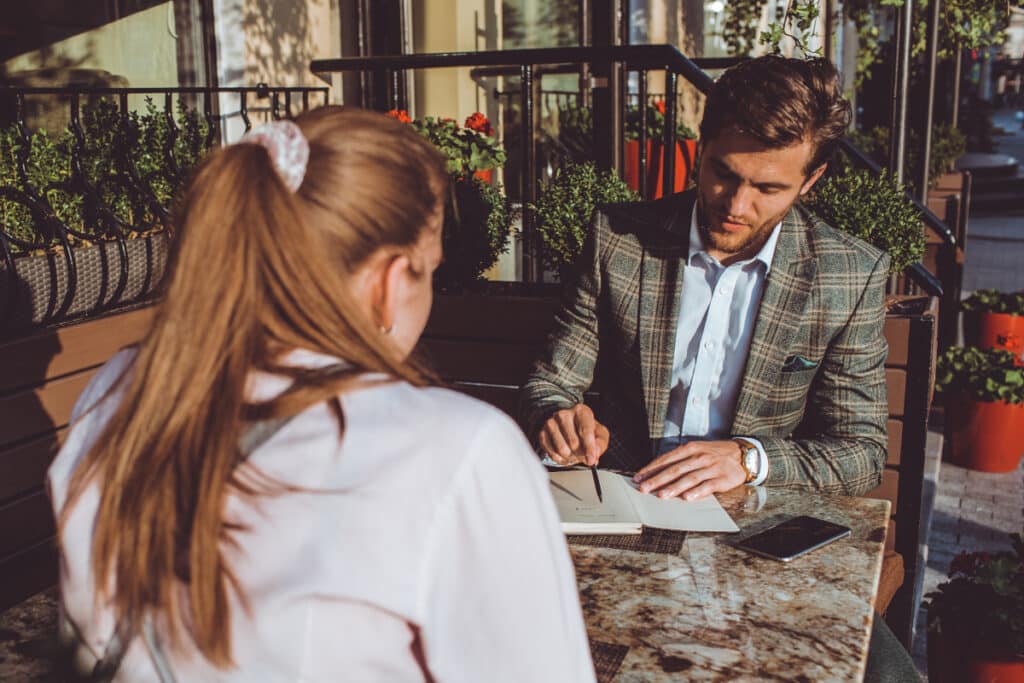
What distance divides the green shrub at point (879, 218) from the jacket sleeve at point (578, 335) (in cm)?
112

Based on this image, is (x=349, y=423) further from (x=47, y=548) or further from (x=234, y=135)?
(x=234, y=135)

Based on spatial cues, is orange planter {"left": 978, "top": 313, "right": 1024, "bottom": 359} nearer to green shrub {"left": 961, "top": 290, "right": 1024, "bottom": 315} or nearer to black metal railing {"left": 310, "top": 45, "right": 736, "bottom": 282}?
green shrub {"left": 961, "top": 290, "right": 1024, "bottom": 315}

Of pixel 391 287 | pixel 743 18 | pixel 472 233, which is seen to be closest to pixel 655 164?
pixel 743 18

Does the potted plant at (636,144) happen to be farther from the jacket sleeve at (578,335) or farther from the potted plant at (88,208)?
the jacket sleeve at (578,335)

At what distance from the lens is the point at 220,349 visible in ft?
3.25

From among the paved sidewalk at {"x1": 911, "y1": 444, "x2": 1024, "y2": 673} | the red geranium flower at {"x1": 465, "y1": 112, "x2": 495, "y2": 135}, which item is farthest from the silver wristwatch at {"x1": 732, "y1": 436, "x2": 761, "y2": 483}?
the red geranium flower at {"x1": 465, "y1": 112, "x2": 495, "y2": 135}

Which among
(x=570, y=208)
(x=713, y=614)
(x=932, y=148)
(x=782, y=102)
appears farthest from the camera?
(x=932, y=148)

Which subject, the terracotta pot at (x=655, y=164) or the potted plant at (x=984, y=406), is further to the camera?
the terracotta pot at (x=655, y=164)

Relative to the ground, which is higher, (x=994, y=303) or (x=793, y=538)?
(x=793, y=538)

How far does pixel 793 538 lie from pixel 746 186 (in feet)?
3.38

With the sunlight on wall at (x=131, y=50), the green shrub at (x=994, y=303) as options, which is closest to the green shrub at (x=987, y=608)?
the green shrub at (x=994, y=303)

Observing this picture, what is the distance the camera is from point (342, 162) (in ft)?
3.43

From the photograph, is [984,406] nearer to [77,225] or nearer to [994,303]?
[994,303]

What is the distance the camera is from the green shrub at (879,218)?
3.39 meters
